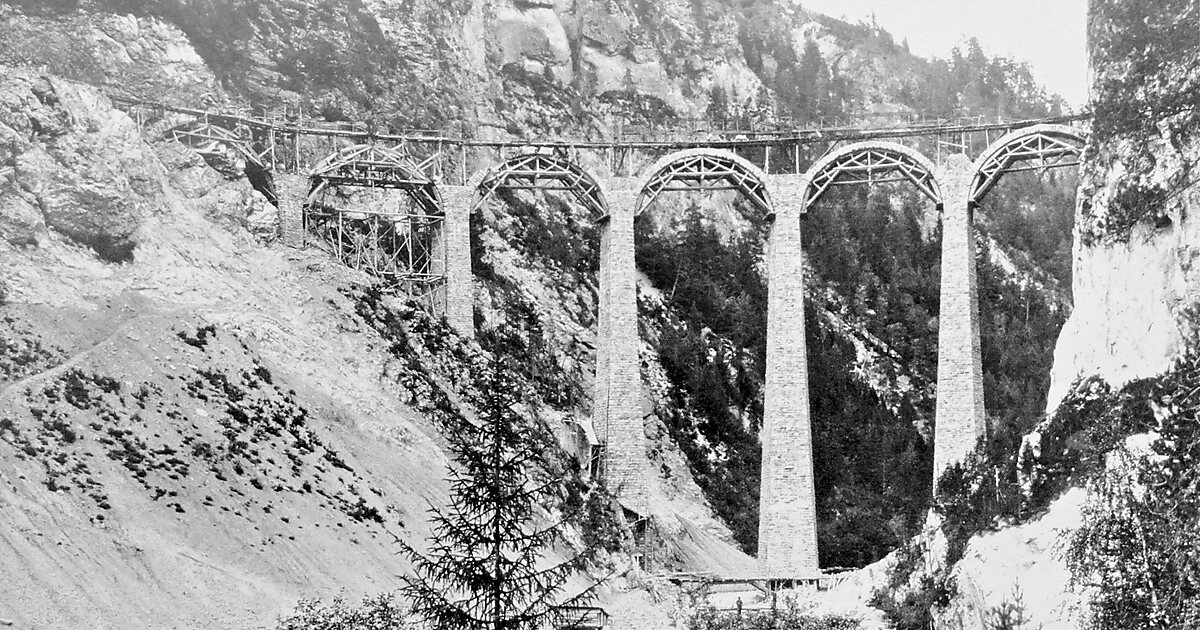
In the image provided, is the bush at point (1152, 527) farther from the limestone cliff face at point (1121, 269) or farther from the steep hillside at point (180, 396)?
the steep hillside at point (180, 396)

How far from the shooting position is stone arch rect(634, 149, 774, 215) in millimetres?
43500

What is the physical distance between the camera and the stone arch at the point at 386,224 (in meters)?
42.6

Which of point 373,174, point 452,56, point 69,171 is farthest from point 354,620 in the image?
point 452,56

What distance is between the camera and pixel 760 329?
190ft

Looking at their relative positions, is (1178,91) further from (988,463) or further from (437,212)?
(437,212)

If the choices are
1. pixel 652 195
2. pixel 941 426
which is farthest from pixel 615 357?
pixel 941 426

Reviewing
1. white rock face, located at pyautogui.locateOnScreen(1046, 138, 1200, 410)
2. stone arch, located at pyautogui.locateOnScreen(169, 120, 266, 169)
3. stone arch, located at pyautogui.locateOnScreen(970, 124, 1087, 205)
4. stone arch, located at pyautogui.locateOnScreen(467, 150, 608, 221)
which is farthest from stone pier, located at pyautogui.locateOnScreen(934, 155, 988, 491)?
stone arch, located at pyautogui.locateOnScreen(169, 120, 266, 169)

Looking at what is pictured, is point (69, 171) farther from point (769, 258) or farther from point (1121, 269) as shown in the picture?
point (1121, 269)

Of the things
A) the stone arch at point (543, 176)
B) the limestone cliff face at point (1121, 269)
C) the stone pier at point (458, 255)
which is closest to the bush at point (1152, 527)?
the limestone cliff face at point (1121, 269)

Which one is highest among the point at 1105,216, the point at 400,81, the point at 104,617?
the point at 400,81

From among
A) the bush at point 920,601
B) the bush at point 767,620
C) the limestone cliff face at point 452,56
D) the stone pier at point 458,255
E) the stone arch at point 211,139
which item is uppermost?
the limestone cliff face at point 452,56

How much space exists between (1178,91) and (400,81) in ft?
129

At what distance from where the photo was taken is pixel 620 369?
41.3 meters

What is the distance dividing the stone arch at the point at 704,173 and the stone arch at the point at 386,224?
693 cm
